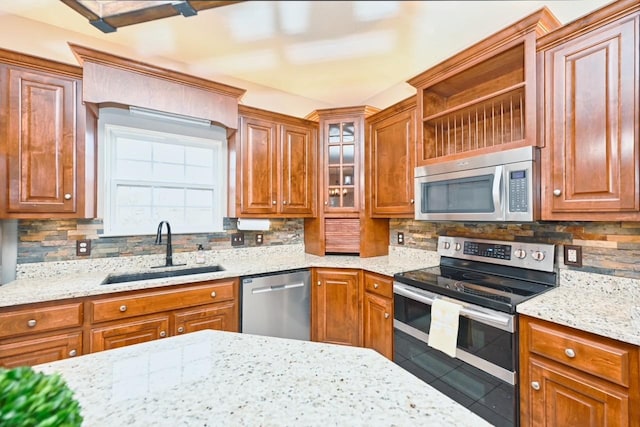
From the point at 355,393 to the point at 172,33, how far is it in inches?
34.3

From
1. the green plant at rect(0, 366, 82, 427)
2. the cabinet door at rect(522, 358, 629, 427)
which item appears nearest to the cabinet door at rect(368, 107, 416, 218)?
the cabinet door at rect(522, 358, 629, 427)

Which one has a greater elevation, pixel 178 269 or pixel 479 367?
pixel 178 269

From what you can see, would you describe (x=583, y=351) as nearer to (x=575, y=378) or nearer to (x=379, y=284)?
(x=575, y=378)

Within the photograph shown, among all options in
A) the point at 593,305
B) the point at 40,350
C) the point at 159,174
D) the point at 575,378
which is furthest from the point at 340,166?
the point at 40,350

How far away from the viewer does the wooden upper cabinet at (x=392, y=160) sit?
232cm

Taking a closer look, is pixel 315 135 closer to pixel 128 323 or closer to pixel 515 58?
pixel 515 58

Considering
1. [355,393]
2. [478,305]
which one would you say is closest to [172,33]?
[355,393]

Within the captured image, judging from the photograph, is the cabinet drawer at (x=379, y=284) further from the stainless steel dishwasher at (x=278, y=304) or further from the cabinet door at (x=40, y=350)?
the cabinet door at (x=40, y=350)

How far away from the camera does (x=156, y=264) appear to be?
2336mm

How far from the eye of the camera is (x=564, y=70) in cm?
148

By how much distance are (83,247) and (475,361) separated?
8.92 ft

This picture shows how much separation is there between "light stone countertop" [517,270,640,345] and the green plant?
166 cm

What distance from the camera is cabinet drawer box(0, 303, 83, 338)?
1.50 m

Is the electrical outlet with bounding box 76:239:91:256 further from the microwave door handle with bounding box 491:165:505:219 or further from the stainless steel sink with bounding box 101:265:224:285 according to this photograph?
the microwave door handle with bounding box 491:165:505:219
